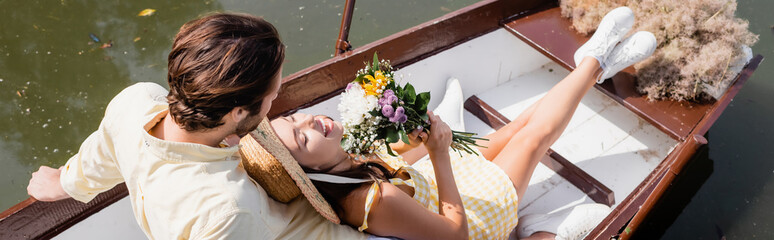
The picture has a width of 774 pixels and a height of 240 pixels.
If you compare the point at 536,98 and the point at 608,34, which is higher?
the point at 608,34

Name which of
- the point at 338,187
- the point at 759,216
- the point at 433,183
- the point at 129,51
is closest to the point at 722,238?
the point at 759,216

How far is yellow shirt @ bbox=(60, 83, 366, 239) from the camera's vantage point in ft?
5.01

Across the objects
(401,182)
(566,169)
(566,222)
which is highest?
(401,182)

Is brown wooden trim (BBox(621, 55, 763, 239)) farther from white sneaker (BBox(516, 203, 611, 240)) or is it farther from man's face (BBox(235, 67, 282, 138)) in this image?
man's face (BBox(235, 67, 282, 138))

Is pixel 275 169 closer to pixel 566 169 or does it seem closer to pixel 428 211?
pixel 428 211

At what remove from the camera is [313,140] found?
184 centimetres

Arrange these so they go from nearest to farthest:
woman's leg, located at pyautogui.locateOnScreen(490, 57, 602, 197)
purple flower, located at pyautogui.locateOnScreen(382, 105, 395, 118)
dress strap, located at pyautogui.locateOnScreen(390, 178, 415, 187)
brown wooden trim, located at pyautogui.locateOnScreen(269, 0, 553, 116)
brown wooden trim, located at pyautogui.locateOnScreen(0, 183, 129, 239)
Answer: purple flower, located at pyautogui.locateOnScreen(382, 105, 395, 118), brown wooden trim, located at pyautogui.locateOnScreen(0, 183, 129, 239), dress strap, located at pyautogui.locateOnScreen(390, 178, 415, 187), woman's leg, located at pyautogui.locateOnScreen(490, 57, 602, 197), brown wooden trim, located at pyautogui.locateOnScreen(269, 0, 553, 116)

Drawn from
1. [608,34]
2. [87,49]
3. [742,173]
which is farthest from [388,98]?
[87,49]

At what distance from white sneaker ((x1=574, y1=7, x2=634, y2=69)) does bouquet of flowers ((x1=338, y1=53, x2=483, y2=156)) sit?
1378 mm

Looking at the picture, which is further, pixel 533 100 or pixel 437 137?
pixel 533 100

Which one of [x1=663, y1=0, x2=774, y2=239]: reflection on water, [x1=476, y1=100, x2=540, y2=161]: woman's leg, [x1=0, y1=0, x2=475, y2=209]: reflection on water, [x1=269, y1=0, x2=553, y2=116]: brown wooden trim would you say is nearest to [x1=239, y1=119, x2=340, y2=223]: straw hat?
[x1=269, y1=0, x2=553, y2=116]: brown wooden trim

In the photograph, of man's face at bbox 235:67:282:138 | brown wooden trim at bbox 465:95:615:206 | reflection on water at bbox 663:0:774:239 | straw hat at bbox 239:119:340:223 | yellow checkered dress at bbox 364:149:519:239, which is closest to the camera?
man's face at bbox 235:67:282:138

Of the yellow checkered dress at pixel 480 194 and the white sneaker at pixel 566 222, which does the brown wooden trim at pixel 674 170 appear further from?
the yellow checkered dress at pixel 480 194

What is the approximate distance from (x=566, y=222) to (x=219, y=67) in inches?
70.3
